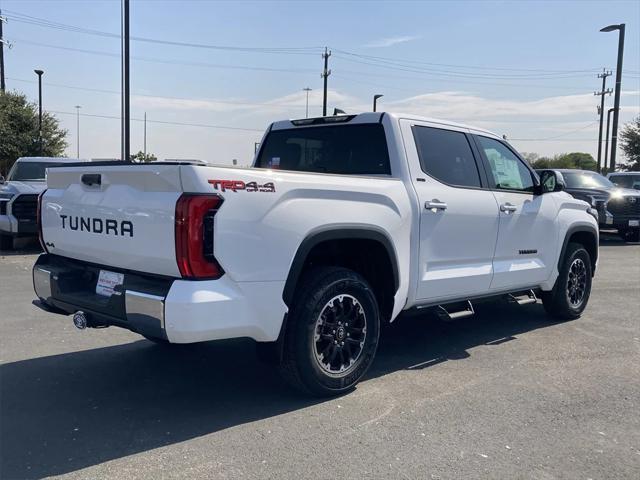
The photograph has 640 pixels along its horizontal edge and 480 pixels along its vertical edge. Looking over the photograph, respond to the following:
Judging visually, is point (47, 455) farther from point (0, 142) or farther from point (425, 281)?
point (0, 142)

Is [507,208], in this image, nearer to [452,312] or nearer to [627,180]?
[452,312]

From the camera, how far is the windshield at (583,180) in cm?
1605

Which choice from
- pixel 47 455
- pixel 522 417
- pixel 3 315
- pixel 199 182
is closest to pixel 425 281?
pixel 522 417

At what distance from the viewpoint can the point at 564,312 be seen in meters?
6.73

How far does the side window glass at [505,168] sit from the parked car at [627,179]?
1410 cm

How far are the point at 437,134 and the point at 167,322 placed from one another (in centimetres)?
299

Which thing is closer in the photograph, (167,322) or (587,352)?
(167,322)

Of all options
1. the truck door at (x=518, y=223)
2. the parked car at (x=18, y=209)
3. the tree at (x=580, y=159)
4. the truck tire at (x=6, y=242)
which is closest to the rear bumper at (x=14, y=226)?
the parked car at (x=18, y=209)

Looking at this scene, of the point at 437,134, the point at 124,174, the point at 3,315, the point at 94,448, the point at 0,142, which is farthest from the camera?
the point at 0,142

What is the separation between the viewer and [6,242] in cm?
1222

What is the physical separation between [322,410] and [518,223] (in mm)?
2907

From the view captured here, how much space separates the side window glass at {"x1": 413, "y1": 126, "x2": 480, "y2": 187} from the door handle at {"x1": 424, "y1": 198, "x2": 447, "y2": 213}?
10.0 inches

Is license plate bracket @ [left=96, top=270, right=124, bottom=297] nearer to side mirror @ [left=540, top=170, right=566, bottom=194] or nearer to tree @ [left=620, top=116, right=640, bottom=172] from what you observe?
side mirror @ [left=540, top=170, right=566, bottom=194]

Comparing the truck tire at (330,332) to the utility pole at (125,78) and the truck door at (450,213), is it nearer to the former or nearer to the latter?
the truck door at (450,213)
